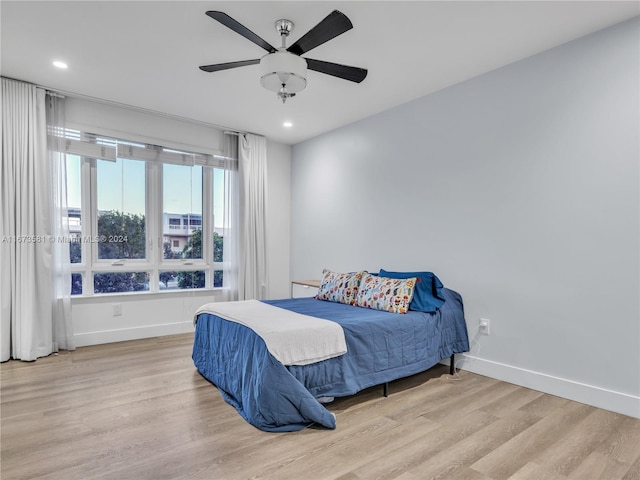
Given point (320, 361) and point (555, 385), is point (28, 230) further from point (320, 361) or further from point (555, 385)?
point (555, 385)

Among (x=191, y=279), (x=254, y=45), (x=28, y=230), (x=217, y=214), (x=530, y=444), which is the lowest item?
(x=530, y=444)

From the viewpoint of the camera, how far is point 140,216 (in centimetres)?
456

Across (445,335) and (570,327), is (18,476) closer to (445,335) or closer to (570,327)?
(445,335)

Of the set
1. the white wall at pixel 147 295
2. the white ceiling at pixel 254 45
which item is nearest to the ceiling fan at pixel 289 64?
the white ceiling at pixel 254 45

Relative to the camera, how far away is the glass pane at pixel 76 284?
4160 mm

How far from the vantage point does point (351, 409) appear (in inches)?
101

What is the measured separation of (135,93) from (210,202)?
1615mm

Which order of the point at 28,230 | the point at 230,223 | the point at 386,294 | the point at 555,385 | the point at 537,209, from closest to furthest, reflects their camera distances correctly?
the point at 555,385 → the point at 537,209 → the point at 386,294 → the point at 28,230 → the point at 230,223

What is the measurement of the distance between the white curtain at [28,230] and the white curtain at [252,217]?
205 cm

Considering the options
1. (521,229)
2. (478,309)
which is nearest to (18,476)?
(478,309)

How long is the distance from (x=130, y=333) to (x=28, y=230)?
1533 millimetres

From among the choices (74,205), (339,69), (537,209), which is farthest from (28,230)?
(537,209)

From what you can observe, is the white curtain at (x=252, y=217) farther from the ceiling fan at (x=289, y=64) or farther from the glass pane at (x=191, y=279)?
the ceiling fan at (x=289, y=64)

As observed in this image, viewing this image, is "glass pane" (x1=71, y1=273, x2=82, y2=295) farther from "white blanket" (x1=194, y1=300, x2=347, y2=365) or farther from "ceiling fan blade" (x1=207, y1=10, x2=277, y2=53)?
"ceiling fan blade" (x1=207, y1=10, x2=277, y2=53)
